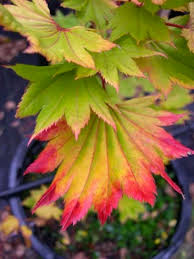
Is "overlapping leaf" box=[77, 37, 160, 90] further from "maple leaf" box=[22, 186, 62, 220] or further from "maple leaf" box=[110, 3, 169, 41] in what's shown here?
"maple leaf" box=[22, 186, 62, 220]

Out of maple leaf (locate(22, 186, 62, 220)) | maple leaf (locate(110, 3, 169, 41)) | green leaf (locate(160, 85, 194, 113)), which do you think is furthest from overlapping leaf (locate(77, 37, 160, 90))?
maple leaf (locate(22, 186, 62, 220))

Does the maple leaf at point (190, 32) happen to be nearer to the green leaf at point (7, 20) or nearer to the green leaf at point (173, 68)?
the green leaf at point (173, 68)

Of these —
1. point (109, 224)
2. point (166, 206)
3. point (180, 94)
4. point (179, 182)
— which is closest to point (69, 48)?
point (180, 94)

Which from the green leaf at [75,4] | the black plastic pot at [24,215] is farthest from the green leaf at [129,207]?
the green leaf at [75,4]

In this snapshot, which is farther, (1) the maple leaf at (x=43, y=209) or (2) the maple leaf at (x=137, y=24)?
(1) the maple leaf at (x=43, y=209)

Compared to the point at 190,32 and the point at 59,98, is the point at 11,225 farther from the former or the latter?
the point at 190,32

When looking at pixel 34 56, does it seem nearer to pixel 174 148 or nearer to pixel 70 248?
pixel 70 248
